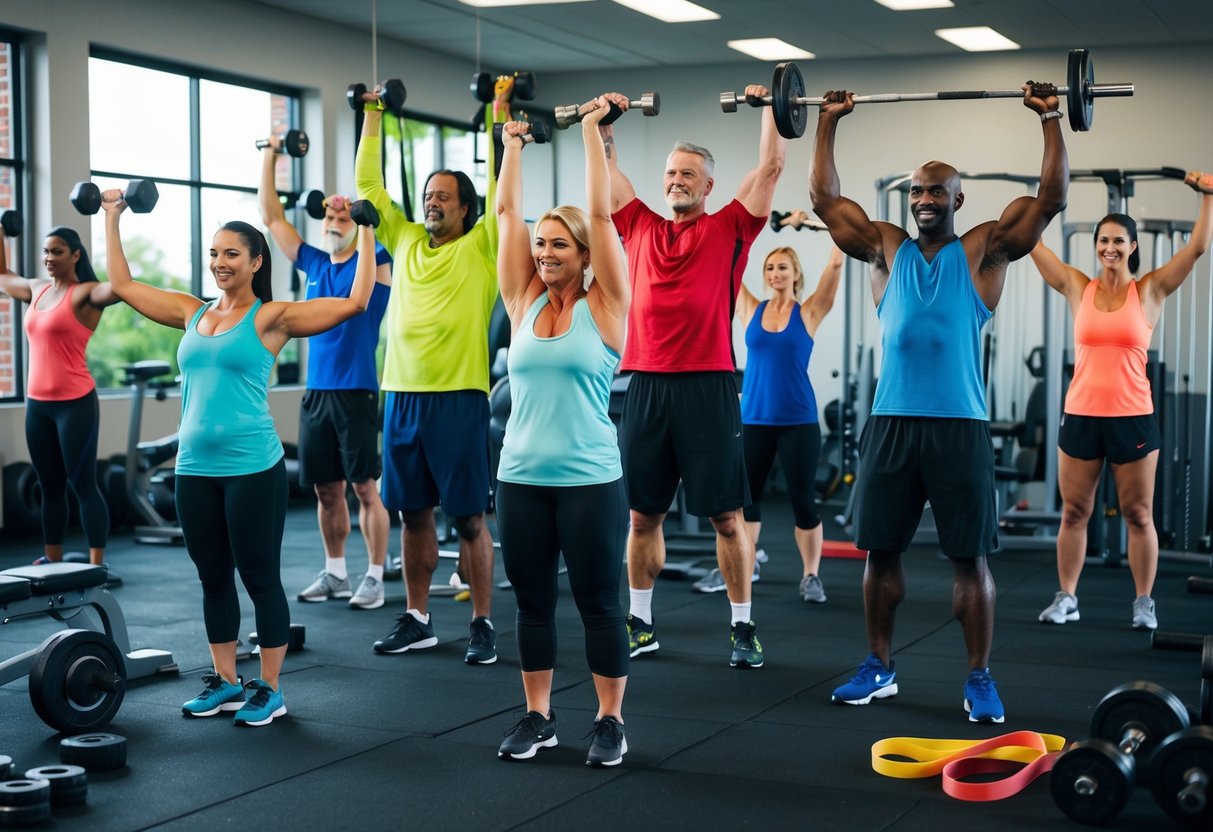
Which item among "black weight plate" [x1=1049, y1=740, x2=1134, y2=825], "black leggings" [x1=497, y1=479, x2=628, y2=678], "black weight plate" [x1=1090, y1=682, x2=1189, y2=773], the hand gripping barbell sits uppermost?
the hand gripping barbell

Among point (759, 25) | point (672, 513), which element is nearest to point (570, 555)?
point (672, 513)

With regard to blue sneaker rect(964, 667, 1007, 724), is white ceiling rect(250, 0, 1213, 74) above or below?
above

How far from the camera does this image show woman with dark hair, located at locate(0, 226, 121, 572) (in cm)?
481

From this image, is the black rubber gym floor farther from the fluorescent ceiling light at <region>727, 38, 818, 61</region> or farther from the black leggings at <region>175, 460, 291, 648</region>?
the fluorescent ceiling light at <region>727, 38, 818, 61</region>

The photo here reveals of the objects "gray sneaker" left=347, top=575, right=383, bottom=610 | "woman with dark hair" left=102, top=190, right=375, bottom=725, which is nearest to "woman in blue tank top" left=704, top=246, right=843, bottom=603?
"gray sneaker" left=347, top=575, right=383, bottom=610

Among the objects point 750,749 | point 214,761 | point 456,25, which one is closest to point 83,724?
point 214,761

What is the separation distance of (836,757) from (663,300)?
129 centimetres

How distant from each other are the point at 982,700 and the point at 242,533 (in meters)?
1.69

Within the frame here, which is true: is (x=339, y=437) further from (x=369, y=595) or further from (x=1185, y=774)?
(x=1185, y=774)

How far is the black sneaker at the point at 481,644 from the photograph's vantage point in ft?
12.1

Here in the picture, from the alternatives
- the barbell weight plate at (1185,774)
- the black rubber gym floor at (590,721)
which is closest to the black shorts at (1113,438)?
the black rubber gym floor at (590,721)

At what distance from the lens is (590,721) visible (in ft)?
10.1

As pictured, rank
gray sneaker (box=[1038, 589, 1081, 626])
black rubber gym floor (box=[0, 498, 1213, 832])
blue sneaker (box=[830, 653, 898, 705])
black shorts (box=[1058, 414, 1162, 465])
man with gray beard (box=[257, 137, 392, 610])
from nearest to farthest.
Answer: black rubber gym floor (box=[0, 498, 1213, 832]) → blue sneaker (box=[830, 653, 898, 705]) → black shorts (box=[1058, 414, 1162, 465]) → gray sneaker (box=[1038, 589, 1081, 626]) → man with gray beard (box=[257, 137, 392, 610])

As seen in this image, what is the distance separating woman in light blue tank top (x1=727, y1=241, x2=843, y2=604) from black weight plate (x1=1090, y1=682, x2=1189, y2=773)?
2148 millimetres
